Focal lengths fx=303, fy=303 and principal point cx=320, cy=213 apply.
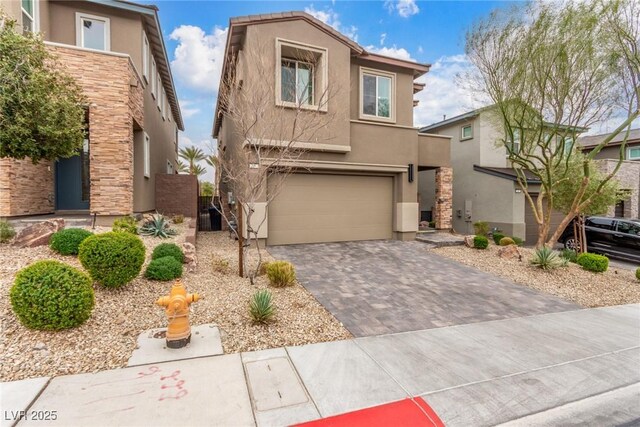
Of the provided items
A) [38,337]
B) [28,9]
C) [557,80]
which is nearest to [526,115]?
[557,80]

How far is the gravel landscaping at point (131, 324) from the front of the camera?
3395 millimetres

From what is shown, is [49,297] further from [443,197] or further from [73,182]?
[443,197]

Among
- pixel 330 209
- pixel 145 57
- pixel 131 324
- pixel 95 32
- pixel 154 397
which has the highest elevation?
pixel 95 32

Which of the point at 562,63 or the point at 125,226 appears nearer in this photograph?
the point at 125,226

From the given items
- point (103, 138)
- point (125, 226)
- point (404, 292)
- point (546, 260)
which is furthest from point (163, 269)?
point (546, 260)

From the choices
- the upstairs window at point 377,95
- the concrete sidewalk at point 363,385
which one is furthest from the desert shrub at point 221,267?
the upstairs window at point 377,95

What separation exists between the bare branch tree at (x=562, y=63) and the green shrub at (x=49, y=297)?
1140 cm

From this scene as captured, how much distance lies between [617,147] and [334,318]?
84.6 feet

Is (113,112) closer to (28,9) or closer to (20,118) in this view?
(20,118)

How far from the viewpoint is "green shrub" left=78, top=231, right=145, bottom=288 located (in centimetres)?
456

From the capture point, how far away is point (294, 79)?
985 cm

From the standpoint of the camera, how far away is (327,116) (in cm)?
982

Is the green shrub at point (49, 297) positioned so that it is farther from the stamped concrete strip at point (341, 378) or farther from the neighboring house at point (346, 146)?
the neighboring house at point (346, 146)

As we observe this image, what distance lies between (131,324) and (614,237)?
15544 millimetres
